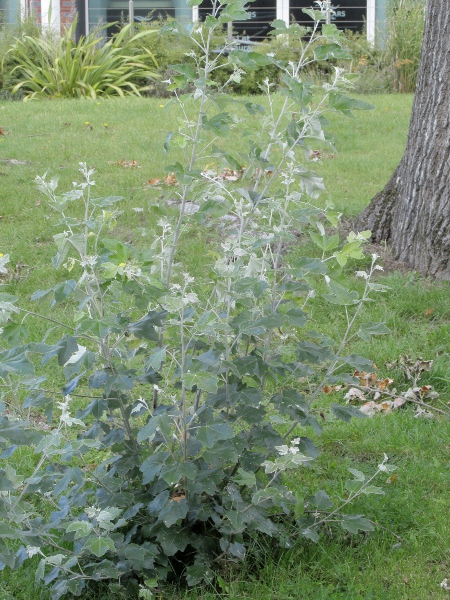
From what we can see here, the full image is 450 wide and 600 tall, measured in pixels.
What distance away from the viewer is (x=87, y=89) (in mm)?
13922

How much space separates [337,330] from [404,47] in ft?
38.3

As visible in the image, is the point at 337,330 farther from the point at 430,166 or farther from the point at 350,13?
the point at 350,13

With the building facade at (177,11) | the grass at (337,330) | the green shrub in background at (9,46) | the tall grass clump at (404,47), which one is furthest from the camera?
the building facade at (177,11)

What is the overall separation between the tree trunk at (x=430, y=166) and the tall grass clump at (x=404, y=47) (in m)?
9.53

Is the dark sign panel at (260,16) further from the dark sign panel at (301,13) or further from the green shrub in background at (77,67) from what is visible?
the green shrub in background at (77,67)

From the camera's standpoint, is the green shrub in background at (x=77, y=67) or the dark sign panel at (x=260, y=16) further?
the dark sign panel at (x=260, y=16)

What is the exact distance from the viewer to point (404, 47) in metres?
15.5

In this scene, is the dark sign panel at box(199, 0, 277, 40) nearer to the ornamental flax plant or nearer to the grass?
the grass

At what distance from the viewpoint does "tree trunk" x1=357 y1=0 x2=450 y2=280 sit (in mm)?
5777

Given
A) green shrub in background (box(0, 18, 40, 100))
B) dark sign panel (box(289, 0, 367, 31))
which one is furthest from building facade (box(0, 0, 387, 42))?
green shrub in background (box(0, 18, 40, 100))

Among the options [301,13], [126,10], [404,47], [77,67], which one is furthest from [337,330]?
[126,10]

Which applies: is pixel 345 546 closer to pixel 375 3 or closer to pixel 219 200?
pixel 219 200

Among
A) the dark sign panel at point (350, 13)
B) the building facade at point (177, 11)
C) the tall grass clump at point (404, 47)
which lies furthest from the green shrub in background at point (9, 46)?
the tall grass clump at point (404, 47)

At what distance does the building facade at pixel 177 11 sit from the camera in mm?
19828
